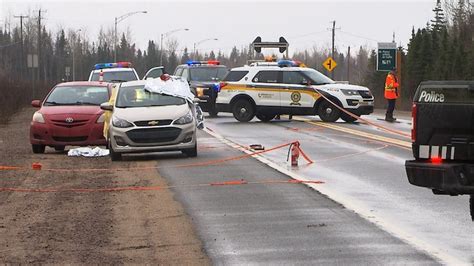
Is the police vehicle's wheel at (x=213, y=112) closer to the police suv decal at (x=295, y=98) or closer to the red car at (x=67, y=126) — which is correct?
the police suv decal at (x=295, y=98)

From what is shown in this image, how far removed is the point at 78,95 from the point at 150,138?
3.59 m

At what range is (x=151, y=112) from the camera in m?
15.8

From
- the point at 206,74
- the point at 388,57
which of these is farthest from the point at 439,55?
the point at 206,74

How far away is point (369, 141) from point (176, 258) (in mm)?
12965

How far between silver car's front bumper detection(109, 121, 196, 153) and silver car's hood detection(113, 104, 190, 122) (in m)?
0.24

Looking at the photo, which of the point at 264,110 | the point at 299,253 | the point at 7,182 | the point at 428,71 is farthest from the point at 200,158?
the point at 428,71

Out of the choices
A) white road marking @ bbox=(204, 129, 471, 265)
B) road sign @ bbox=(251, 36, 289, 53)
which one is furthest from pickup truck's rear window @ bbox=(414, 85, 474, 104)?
road sign @ bbox=(251, 36, 289, 53)

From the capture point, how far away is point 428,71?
7044cm

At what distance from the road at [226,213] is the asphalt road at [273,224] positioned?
0.05ft

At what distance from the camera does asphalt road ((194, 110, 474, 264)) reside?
7945 mm

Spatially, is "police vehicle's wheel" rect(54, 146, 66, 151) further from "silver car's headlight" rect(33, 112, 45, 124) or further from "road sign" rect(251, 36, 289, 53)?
"road sign" rect(251, 36, 289, 53)

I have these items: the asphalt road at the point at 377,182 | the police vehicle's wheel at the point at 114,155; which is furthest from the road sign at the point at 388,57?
the police vehicle's wheel at the point at 114,155

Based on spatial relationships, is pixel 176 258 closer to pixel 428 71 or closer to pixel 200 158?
pixel 200 158

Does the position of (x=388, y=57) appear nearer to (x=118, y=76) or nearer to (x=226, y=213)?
(x=118, y=76)
